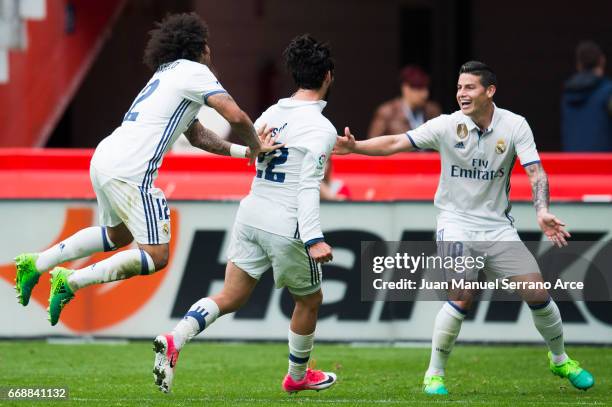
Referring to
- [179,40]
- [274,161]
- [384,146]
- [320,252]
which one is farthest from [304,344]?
[179,40]

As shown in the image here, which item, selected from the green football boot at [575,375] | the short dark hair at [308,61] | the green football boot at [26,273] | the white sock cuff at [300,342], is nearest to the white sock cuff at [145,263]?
the green football boot at [26,273]

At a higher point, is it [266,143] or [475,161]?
[266,143]

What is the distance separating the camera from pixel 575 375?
364 inches

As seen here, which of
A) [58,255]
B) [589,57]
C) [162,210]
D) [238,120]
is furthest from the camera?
[589,57]

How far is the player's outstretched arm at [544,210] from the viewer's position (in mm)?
8602

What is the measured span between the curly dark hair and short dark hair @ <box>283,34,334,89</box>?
2.01 feet

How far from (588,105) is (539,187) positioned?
530cm

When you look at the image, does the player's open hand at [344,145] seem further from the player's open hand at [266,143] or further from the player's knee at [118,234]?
the player's knee at [118,234]

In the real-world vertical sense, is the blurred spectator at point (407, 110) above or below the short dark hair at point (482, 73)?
below

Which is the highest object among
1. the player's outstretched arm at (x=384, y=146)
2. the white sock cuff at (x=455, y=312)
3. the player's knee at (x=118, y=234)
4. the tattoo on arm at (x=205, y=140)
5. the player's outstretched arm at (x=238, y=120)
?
the player's outstretched arm at (x=238, y=120)

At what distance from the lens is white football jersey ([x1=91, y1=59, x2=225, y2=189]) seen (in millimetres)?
8578

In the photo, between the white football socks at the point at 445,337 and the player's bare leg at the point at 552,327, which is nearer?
the player's bare leg at the point at 552,327

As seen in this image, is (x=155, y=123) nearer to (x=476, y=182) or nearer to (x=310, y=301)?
(x=310, y=301)

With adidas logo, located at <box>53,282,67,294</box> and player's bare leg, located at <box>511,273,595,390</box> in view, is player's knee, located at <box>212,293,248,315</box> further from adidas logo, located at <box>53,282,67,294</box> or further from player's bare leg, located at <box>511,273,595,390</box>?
player's bare leg, located at <box>511,273,595,390</box>
